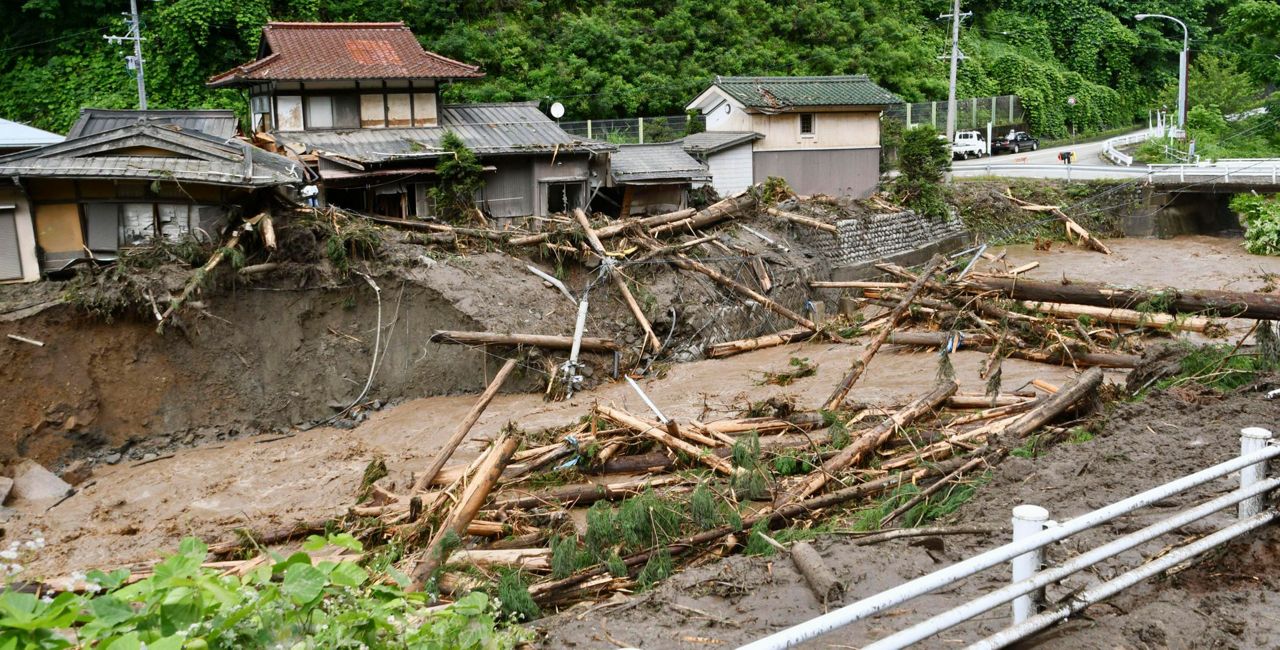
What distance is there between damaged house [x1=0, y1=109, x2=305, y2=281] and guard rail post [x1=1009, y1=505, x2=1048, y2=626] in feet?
52.9

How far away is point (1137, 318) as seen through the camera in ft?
56.5

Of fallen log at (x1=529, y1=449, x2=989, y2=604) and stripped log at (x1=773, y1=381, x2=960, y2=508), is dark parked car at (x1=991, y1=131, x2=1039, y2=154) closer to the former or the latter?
stripped log at (x1=773, y1=381, x2=960, y2=508)

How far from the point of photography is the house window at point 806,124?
108 feet

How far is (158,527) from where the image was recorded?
13.3 metres

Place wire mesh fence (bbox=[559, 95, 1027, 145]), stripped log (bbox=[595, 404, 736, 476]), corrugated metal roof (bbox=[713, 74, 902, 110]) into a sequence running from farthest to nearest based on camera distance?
wire mesh fence (bbox=[559, 95, 1027, 145])
corrugated metal roof (bbox=[713, 74, 902, 110])
stripped log (bbox=[595, 404, 736, 476])

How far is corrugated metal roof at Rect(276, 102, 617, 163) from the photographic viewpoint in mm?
24125

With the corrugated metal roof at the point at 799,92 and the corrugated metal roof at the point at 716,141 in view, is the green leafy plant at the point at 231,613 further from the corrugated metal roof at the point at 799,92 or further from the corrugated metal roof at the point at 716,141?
the corrugated metal roof at the point at 799,92

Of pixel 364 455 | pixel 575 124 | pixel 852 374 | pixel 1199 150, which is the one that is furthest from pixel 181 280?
pixel 1199 150

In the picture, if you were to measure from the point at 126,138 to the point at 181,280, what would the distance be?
306cm

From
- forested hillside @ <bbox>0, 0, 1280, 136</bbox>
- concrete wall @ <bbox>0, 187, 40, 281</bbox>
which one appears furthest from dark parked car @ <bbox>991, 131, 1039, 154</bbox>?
concrete wall @ <bbox>0, 187, 40, 281</bbox>

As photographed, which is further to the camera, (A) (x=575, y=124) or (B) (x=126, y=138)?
(A) (x=575, y=124)

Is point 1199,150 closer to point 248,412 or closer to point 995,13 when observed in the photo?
Result: point 995,13

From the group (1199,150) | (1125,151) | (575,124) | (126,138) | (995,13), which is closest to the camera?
(126,138)

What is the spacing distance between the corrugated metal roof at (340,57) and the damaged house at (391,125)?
0.09 ft
